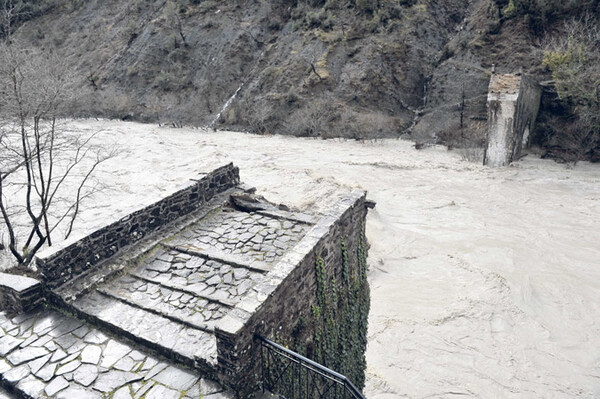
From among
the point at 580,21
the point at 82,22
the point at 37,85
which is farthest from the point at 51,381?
the point at 82,22

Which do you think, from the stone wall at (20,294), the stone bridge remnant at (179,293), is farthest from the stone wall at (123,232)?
the stone wall at (20,294)

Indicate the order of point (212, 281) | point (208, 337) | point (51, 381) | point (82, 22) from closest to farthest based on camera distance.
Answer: point (51, 381) → point (208, 337) → point (212, 281) → point (82, 22)

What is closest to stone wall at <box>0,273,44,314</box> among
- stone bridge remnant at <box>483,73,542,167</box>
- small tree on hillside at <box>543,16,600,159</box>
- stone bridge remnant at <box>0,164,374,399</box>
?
stone bridge remnant at <box>0,164,374,399</box>

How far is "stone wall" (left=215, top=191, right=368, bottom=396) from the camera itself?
4.39m

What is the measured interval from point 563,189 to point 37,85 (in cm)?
1796

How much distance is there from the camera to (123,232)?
6.85m

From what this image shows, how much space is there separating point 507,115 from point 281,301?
15.2 m

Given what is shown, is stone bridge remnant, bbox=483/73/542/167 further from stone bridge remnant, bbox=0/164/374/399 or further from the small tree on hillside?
stone bridge remnant, bbox=0/164/374/399

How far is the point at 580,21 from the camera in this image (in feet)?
66.4

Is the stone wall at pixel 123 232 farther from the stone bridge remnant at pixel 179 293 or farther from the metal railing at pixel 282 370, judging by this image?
the metal railing at pixel 282 370

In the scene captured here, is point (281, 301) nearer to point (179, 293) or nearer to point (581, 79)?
point (179, 293)

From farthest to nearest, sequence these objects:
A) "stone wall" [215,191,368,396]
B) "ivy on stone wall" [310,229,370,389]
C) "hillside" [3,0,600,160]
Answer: "hillside" [3,0,600,160] → "ivy on stone wall" [310,229,370,389] → "stone wall" [215,191,368,396]

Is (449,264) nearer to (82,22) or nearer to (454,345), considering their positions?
(454,345)

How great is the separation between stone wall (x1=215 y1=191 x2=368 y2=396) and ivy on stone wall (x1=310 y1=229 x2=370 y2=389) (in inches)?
7.1
